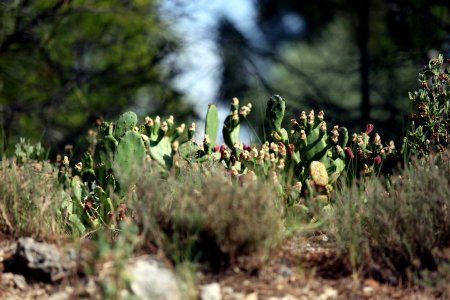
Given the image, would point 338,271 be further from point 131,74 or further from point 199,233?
point 131,74

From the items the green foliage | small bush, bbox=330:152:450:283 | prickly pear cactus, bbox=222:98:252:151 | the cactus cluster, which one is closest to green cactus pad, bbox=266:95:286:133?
the cactus cluster

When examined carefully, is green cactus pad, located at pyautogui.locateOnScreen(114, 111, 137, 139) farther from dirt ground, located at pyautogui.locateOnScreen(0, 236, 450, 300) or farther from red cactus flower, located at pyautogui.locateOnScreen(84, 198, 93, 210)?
dirt ground, located at pyautogui.locateOnScreen(0, 236, 450, 300)

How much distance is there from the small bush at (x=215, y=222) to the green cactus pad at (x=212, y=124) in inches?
58.5

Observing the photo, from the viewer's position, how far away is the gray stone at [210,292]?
151 inches

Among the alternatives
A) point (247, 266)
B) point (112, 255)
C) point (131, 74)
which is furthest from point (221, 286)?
point (131, 74)

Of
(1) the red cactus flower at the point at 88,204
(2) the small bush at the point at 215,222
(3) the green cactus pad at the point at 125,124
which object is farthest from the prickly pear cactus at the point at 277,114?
(2) the small bush at the point at 215,222

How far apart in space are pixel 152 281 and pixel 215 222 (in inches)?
16.8

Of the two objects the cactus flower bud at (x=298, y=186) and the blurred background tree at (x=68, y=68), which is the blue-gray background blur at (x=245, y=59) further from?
the cactus flower bud at (x=298, y=186)

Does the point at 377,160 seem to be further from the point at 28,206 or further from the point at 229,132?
the point at 28,206

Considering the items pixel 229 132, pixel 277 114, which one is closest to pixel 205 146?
pixel 229 132

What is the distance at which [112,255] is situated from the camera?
3.75 metres

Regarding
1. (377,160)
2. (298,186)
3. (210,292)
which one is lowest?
(210,292)

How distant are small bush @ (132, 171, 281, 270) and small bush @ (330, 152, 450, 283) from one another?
49cm

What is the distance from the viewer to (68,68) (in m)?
15.3
